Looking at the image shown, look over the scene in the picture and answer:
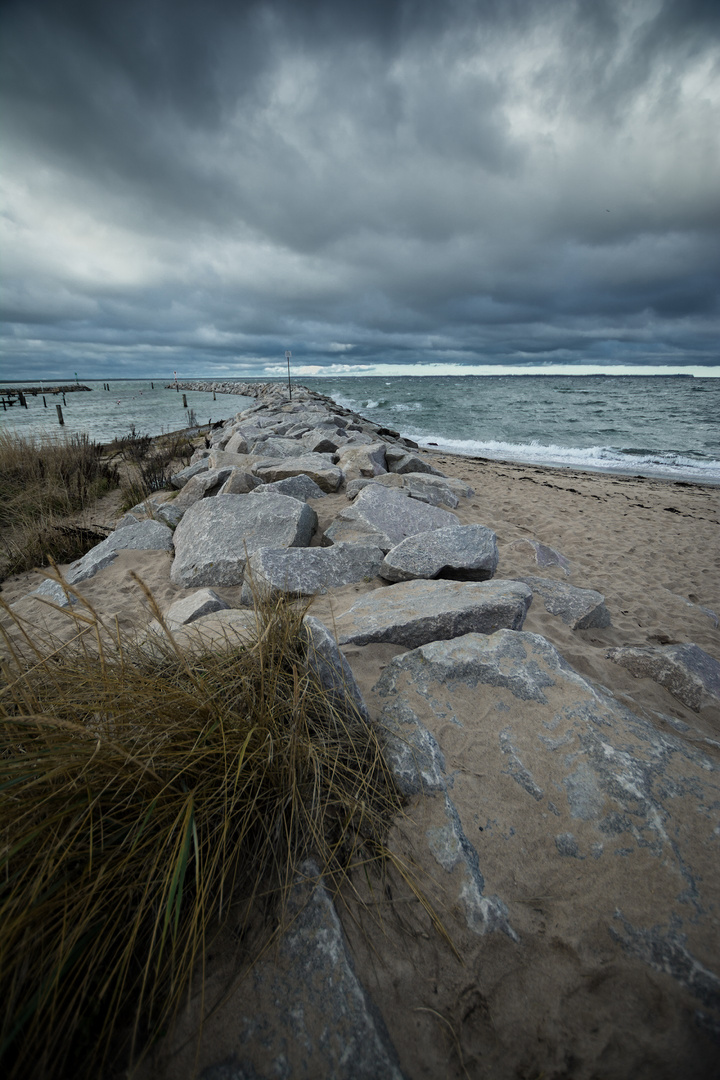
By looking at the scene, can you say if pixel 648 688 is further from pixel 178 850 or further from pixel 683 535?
pixel 683 535

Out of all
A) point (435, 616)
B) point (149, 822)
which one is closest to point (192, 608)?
point (435, 616)

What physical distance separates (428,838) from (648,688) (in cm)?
182

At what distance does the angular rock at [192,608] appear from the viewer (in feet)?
9.02

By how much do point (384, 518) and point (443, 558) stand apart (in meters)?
1.02

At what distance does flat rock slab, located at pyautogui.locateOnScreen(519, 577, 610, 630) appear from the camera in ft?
11.0

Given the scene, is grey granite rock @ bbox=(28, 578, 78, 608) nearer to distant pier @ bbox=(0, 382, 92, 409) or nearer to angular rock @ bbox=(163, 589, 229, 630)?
angular rock @ bbox=(163, 589, 229, 630)

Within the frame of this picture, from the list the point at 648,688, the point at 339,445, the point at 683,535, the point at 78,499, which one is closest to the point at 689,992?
the point at 648,688

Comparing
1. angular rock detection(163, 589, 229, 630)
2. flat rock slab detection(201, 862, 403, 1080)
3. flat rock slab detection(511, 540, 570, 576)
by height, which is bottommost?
flat rock slab detection(511, 540, 570, 576)

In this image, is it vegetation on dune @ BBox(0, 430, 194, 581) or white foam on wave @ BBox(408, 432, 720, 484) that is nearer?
vegetation on dune @ BBox(0, 430, 194, 581)

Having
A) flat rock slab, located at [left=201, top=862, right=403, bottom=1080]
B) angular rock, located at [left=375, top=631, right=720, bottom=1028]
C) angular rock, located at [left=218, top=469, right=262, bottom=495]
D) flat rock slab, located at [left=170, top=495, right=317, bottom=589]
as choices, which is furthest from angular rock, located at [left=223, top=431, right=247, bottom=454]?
flat rock slab, located at [left=201, top=862, right=403, bottom=1080]

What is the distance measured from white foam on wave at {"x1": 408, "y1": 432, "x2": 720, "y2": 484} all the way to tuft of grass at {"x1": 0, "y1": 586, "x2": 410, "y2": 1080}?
14.1 meters

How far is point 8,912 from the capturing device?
1016 millimetres

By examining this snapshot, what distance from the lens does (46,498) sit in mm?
6918

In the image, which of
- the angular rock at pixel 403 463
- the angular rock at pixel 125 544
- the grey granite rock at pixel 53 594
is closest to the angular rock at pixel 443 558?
the angular rock at pixel 125 544
